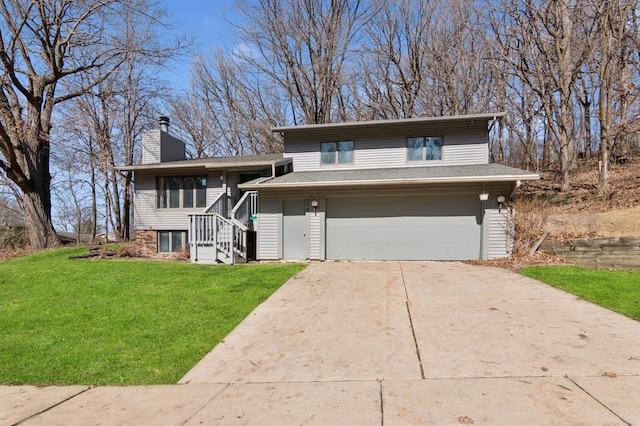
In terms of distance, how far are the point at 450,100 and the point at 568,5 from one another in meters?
6.46

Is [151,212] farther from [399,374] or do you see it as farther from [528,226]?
[528,226]

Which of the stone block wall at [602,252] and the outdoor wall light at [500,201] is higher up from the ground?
the outdoor wall light at [500,201]

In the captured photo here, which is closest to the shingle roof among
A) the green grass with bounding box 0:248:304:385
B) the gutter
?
the gutter

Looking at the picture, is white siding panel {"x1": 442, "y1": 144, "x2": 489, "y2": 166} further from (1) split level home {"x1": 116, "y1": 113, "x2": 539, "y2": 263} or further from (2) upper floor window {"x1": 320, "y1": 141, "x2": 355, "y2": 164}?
(2) upper floor window {"x1": 320, "y1": 141, "x2": 355, "y2": 164}

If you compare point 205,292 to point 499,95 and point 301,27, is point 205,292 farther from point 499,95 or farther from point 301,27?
point 499,95

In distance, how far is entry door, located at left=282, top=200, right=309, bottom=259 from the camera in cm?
1143

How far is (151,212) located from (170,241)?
4.67ft

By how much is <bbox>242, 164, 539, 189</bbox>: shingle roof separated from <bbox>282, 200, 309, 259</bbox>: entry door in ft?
3.20

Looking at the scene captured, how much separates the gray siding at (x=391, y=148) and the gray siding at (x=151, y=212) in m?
4.19

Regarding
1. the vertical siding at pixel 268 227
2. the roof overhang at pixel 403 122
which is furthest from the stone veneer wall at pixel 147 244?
the roof overhang at pixel 403 122

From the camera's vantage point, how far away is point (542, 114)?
2033cm

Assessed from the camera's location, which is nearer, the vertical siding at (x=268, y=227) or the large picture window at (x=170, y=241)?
the vertical siding at (x=268, y=227)

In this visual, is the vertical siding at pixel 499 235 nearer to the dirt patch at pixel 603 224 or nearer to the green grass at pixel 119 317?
the dirt patch at pixel 603 224

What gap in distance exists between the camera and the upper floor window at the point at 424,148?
11.4 meters
